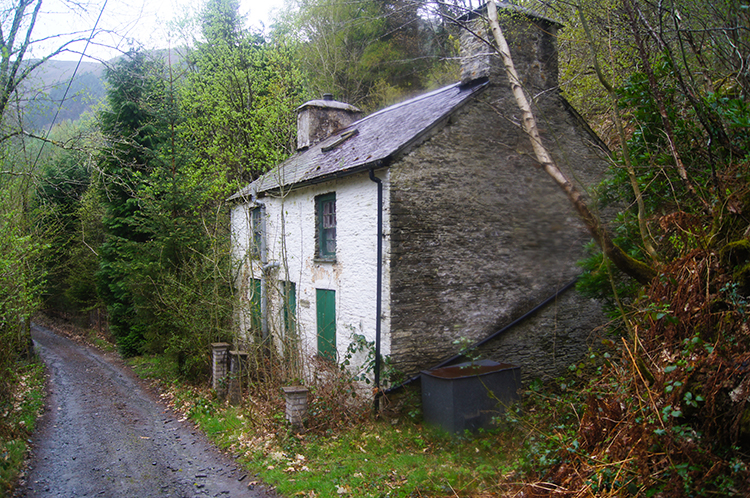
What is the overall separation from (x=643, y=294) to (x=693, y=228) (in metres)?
0.84

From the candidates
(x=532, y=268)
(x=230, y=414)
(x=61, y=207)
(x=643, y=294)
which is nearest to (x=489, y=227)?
(x=532, y=268)

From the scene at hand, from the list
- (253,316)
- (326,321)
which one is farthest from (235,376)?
(326,321)

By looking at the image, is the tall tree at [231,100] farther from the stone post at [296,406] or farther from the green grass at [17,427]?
the stone post at [296,406]

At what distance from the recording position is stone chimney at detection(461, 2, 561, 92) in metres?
10.3

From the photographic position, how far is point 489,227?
9.99 m

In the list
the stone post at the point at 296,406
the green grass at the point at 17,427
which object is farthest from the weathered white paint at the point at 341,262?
the green grass at the point at 17,427

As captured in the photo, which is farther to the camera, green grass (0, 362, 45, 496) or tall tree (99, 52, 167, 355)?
tall tree (99, 52, 167, 355)

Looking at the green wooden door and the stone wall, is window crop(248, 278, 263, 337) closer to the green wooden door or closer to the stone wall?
the green wooden door

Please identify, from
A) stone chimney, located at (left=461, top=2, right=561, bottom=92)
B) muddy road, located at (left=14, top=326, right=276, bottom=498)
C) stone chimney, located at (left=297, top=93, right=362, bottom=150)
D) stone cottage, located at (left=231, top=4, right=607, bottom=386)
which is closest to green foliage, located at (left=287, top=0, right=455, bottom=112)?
stone chimney, located at (left=297, top=93, right=362, bottom=150)

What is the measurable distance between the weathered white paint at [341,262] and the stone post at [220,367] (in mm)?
1093

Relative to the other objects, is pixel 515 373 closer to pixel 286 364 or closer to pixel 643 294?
pixel 643 294

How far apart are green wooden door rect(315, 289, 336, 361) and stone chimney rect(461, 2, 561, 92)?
588 centimetres

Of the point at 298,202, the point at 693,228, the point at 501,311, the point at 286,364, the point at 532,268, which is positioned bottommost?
the point at 286,364

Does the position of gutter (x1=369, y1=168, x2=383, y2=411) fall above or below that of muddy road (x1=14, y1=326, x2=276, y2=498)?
above
